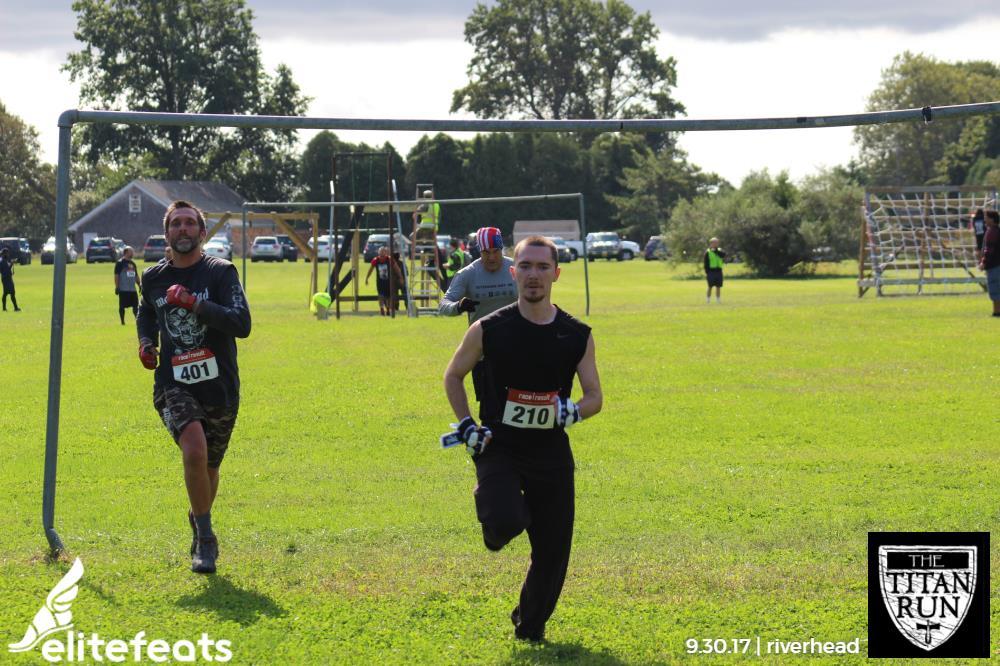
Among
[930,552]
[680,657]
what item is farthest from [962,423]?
[680,657]

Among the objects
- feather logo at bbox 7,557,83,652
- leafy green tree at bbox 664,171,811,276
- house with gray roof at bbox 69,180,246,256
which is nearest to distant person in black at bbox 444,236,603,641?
feather logo at bbox 7,557,83,652

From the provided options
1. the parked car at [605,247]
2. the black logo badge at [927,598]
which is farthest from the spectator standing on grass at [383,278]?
the parked car at [605,247]

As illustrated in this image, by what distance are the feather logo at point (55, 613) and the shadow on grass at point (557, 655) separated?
2287 millimetres

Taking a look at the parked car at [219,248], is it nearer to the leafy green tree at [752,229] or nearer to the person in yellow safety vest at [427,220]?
the leafy green tree at [752,229]

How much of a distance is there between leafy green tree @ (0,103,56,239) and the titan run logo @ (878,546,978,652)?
107779 millimetres

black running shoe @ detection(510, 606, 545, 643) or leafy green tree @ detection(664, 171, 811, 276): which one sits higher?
leafy green tree @ detection(664, 171, 811, 276)

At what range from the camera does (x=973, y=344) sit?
73.8 feet

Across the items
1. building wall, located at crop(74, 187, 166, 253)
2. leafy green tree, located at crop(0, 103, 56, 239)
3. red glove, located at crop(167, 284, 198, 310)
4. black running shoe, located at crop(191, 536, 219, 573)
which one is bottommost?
black running shoe, located at crop(191, 536, 219, 573)

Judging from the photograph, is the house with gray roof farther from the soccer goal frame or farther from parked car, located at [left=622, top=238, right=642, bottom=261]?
the soccer goal frame

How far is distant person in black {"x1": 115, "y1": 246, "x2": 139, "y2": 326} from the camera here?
29.7 meters

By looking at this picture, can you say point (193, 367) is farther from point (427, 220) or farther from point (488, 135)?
point (488, 135)

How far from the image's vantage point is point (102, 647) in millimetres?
6414

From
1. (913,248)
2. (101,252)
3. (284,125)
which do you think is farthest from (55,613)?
(101,252)

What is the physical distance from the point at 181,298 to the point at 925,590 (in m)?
4.20
